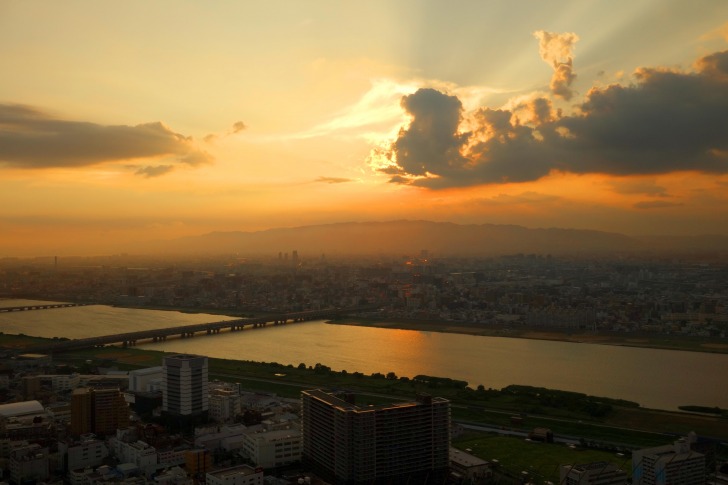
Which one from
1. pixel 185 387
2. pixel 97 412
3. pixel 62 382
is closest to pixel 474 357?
pixel 185 387

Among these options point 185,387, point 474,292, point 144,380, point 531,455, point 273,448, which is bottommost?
point 531,455

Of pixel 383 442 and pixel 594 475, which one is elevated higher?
pixel 383 442

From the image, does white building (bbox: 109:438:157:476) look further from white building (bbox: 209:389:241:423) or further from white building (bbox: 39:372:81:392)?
white building (bbox: 39:372:81:392)

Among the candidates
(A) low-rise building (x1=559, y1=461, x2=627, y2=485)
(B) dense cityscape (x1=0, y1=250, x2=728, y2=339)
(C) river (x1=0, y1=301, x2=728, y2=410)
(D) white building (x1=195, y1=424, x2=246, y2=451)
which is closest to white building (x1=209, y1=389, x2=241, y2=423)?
(D) white building (x1=195, y1=424, x2=246, y2=451)

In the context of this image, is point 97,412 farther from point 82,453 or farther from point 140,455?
point 140,455

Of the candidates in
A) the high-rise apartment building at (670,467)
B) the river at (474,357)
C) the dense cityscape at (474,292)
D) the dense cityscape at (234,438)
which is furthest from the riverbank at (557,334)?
the high-rise apartment building at (670,467)

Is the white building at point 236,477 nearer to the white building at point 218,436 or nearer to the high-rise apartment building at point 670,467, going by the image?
the white building at point 218,436

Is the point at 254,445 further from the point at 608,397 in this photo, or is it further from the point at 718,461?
the point at 608,397

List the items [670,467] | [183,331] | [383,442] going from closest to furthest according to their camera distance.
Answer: [670,467], [383,442], [183,331]
